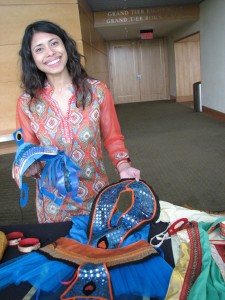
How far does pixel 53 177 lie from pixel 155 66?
504 inches

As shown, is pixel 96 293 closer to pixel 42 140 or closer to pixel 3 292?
pixel 3 292

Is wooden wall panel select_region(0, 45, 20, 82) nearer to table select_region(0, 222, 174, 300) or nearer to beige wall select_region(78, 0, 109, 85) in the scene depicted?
beige wall select_region(78, 0, 109, 85)

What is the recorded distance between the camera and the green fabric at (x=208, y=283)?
0.79 meters

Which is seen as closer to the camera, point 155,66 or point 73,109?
point 73,109

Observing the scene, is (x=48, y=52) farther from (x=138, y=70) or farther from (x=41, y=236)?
(x=138, y=70)

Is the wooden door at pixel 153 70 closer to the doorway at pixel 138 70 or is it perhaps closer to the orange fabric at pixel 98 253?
the doorway at pixel 138 70

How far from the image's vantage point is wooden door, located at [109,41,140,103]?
13000mm

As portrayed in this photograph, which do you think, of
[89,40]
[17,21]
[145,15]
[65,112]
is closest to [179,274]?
[65,112]

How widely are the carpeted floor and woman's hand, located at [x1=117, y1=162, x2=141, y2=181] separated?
5.88 ft

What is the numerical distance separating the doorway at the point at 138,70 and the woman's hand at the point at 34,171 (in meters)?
12.3

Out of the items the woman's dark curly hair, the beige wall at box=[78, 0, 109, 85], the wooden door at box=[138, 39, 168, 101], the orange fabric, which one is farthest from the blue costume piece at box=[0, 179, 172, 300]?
the wooden door at box=[138, 39, 168, 101]

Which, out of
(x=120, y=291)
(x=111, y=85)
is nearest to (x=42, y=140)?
(x=120, y=291)

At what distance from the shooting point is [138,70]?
13297mm

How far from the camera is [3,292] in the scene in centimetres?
89
